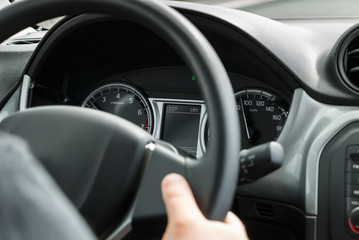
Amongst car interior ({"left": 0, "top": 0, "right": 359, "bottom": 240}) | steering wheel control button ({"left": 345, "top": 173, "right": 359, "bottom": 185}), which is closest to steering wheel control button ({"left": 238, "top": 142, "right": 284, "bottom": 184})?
car interior ({"left": 0, "top": 0, "right": 359, "bottom": 240})

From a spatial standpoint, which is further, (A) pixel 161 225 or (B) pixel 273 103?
(B) pixel 273 103

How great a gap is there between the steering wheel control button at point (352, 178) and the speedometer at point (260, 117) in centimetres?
28

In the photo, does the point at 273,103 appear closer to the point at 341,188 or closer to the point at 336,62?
the point at 336,62

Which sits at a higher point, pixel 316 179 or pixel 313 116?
pixel 313 116

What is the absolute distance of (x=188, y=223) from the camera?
0.63 meters

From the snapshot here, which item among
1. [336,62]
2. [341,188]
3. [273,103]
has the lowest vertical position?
[341,188]

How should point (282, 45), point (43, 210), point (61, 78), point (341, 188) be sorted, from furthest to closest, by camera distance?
point (61, 78), point (282, 45), point (341, 188), point (43, 210)

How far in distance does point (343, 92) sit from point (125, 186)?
0.60 m

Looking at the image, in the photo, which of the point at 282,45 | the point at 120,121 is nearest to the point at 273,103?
the point at 282,45

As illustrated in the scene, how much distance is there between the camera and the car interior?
817 millimetres

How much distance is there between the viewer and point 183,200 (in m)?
0.69

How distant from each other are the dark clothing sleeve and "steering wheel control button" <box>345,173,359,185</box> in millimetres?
824

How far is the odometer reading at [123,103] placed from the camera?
1595mm

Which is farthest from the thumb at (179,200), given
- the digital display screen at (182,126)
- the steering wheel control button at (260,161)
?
the digital display screen at (182,126)
